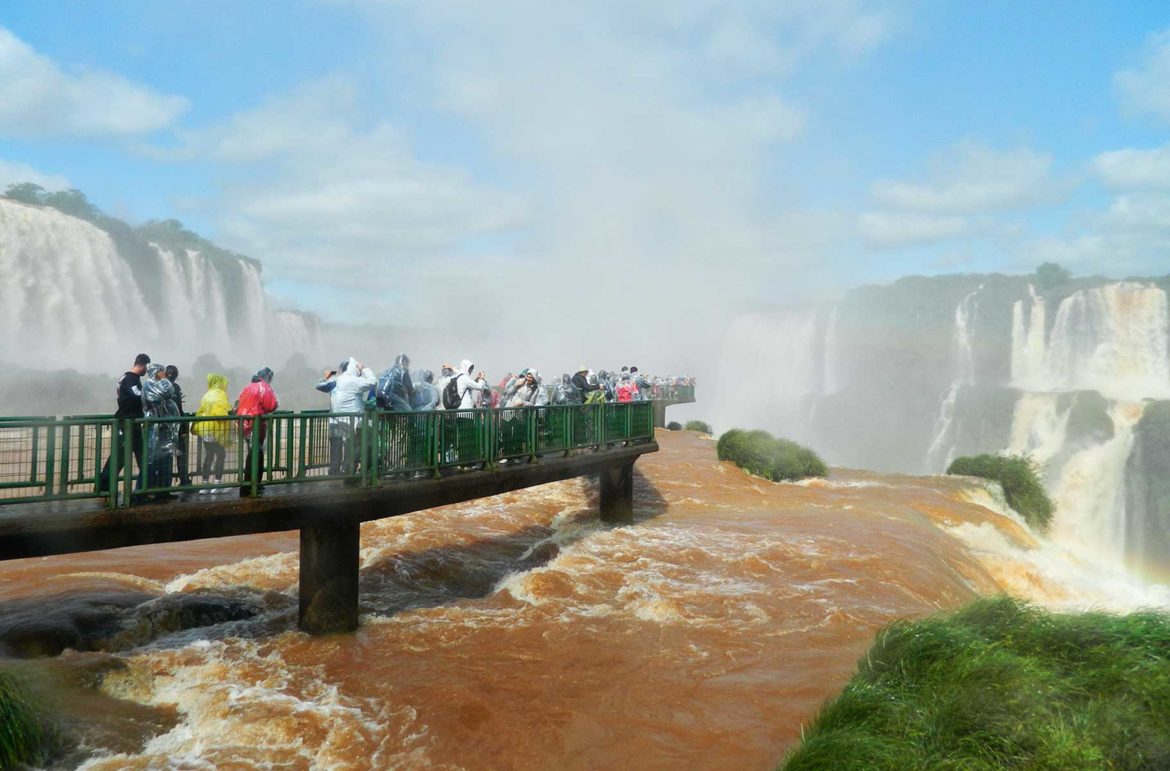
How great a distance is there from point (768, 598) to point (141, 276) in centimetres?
6347

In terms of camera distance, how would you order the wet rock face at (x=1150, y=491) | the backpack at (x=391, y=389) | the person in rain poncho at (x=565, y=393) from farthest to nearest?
the wet rock face at (x=1150, y=491) → the person in rain poncho at (x=565, y=393) → the backpack at (x=391, y=389)

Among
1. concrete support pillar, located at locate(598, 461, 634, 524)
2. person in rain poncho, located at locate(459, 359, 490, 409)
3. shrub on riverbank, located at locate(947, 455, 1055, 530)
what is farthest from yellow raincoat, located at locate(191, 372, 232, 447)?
shrub on riverbank, located at locate(947, 455, 1055, 530)

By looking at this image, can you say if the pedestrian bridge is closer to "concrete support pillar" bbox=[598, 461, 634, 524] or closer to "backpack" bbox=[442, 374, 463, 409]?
"backpack" bbox=[442, 374, 463, 409]

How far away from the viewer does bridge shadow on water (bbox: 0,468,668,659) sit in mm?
9172

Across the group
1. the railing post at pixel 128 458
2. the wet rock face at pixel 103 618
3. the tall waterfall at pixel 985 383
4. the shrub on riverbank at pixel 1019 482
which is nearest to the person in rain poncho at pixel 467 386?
the wet rock face at pixel 103 618

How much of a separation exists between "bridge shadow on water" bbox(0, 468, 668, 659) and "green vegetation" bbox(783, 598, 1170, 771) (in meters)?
6.47

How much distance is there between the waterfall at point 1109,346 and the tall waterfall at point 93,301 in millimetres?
70101

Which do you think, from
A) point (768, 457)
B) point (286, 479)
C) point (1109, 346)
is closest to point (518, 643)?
point (286, 479)

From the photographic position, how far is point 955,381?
81.1m

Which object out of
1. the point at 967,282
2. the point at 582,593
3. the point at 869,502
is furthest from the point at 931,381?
the point at 582,593

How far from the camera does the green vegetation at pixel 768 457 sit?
1009 inches

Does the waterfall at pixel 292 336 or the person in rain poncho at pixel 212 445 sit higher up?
the waterfall at pixel 292 336

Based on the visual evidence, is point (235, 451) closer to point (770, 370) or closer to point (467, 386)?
point (467, 386)

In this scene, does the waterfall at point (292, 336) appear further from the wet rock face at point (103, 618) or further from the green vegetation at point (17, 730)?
the green vegetation at point (17, 730)
